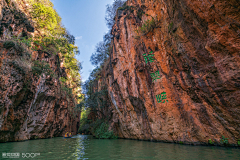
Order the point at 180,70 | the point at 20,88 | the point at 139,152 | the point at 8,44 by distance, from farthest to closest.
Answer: the point at 20,88 < the point at 8,44 < the point at 180,70 < the point at 139,152

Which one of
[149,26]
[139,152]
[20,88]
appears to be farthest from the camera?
[20,88]

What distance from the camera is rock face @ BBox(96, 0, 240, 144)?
19.1ft


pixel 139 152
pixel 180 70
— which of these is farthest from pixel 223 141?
pixel 139 152

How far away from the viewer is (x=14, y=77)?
10.5 m

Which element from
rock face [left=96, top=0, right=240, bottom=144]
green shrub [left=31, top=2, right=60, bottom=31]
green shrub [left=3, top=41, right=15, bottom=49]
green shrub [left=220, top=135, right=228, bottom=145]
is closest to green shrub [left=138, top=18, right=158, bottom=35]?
rock face [left=96, top=0, right=240, bottom=144]

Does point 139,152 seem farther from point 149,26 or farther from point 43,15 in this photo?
point 43,15

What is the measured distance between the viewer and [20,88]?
1108 cm

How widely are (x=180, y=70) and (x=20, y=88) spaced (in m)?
13.3

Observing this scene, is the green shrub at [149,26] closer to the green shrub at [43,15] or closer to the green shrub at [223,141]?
the green shrub at [223,141]

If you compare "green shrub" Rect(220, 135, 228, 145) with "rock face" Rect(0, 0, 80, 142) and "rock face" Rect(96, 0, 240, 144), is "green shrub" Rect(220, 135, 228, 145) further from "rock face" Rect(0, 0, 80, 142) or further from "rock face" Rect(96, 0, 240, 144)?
"rock face" Rect(0, 0, 80, 142)

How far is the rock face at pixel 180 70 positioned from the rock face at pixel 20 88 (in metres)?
9.37

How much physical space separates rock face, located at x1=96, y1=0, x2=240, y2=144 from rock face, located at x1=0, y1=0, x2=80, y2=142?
9.37 metres

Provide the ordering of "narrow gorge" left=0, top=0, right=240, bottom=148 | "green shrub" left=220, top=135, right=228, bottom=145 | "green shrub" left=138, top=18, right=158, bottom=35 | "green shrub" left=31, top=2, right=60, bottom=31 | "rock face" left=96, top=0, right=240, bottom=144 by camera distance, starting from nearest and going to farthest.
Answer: "rock face" left=96, top=0, right=240, bottom=144
"narrow gorge" left=0, top=0, right=240, bottom=148
"green shrub" left=220, top=135, right=228, bottom=145
"green shrub" left=138, top=18, right=158, bottom=35
"green shrub" left=31, top=2, right=60, bottom=31

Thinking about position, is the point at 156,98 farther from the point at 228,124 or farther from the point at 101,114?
the point at 101,114
